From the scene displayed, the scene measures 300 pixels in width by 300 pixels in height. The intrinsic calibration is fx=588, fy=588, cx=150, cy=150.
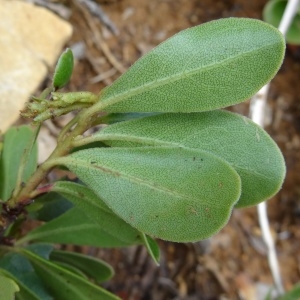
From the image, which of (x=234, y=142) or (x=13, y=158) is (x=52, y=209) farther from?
(x=234, y=142)

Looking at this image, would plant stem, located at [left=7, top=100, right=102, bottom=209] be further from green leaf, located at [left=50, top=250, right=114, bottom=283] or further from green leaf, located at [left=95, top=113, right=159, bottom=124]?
green leaf, located at [left=50, top=250, right=114, bottom=283]

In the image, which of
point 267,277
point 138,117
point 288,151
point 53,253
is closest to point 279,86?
point 288,151

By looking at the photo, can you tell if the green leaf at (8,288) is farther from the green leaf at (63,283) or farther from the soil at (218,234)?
the soil at (218,234)

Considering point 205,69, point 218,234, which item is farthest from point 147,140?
point 218,234

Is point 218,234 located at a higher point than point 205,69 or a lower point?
lower

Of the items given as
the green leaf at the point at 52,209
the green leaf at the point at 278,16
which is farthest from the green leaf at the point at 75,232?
the green leaf at the point at 278,16

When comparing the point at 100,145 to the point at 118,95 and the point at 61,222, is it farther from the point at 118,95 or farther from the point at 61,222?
the point at 61,222
